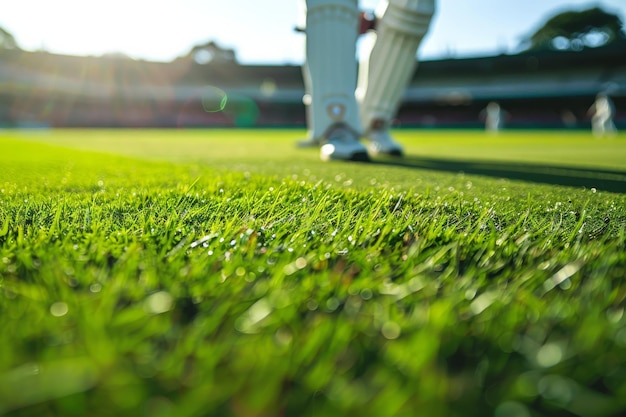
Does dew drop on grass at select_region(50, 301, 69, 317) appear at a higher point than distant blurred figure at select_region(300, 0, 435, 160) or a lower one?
lower

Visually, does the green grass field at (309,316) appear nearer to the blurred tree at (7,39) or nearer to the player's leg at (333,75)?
the player's leg at (333,75)

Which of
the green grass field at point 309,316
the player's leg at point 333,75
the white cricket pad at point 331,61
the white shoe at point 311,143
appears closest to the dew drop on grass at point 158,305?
the green grass field at point 309,316

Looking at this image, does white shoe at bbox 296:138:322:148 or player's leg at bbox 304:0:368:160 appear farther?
white shoe at bbox 296:138:322:148

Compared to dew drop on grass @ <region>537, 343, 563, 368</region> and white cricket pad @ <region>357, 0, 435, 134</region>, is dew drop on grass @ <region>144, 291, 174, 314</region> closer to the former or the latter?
dew drop on grass @ <region>537, 343, 563, 368</region>

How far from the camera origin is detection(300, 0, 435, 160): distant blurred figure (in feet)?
10.8

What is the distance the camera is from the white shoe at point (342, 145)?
11.0ft

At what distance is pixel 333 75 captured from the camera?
3.37m

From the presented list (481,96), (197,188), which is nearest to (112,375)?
(197,188)

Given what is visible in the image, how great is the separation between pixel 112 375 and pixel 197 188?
1.26 metres

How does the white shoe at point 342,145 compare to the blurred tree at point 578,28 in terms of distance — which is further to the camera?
the blurred tree at point 578,28

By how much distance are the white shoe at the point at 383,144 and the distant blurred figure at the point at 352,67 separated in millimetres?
14

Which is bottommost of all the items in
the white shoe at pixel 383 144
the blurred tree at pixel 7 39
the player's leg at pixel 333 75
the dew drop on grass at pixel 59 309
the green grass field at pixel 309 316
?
the white shoe at pixel 383 144

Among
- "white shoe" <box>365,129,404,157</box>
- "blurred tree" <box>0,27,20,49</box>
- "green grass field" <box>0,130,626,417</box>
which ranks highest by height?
"blurred tree" <box>0,27,20,49</box>

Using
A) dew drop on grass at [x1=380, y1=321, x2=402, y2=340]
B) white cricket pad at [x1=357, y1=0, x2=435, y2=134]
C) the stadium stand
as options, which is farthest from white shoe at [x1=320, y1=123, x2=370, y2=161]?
the stadium stand
